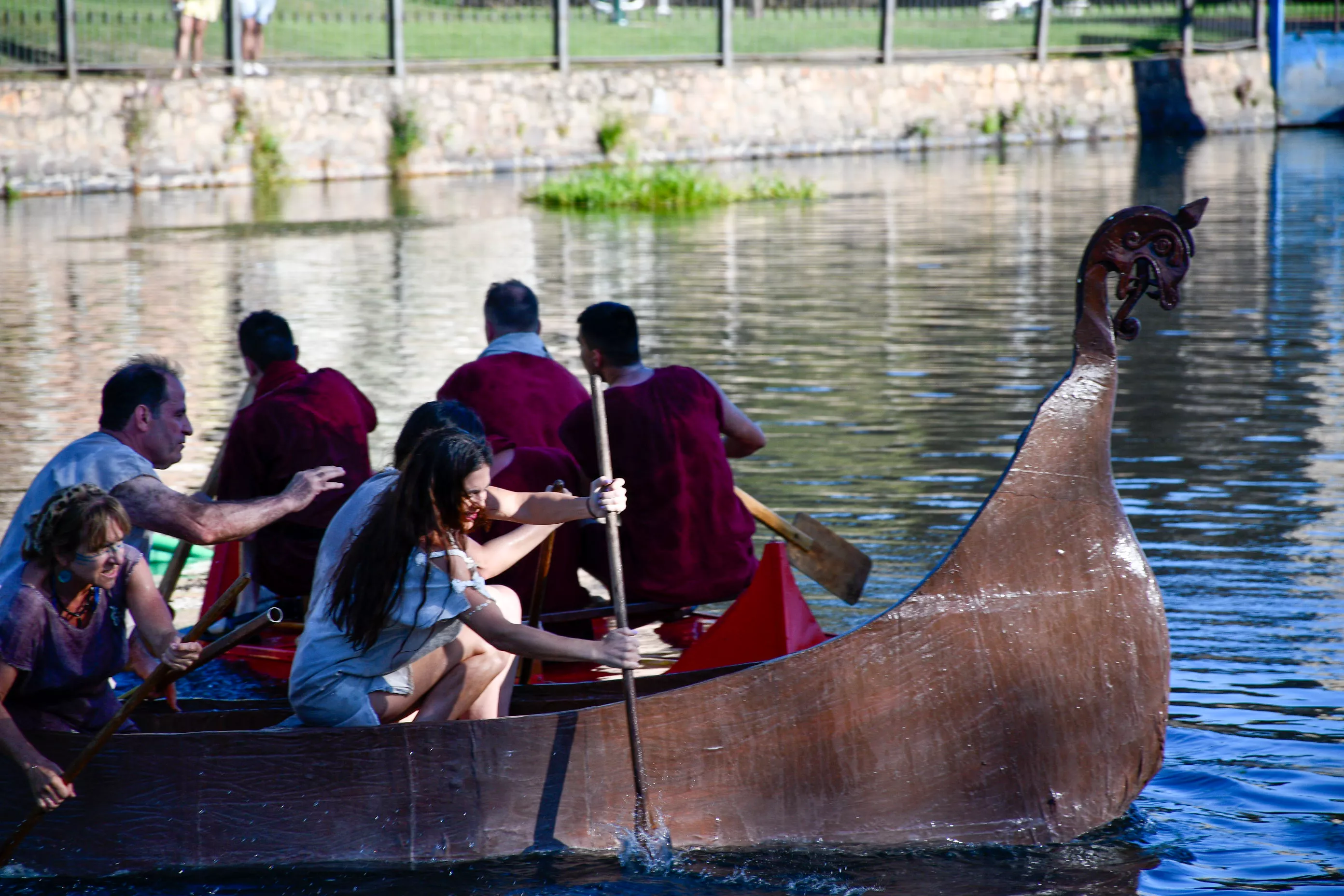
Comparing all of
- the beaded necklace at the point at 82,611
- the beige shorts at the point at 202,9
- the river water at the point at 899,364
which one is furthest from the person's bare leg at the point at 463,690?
the beige shorts at the point at 202,9

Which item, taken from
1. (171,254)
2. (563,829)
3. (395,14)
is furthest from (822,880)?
(395,14)

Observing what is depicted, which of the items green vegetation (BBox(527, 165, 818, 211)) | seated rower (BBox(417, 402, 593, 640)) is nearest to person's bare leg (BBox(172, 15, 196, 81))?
green vegetation (BBox(527, 165, 818, 211))

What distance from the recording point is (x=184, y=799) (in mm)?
4277

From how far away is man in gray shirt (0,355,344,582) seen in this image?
457 cm

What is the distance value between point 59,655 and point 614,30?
25.5 metres

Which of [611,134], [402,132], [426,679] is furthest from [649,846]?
[611,134]

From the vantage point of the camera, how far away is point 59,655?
4156mm

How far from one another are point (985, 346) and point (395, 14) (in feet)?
46.2

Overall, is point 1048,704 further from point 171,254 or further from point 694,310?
point 171,254

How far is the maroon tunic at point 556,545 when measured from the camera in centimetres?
538

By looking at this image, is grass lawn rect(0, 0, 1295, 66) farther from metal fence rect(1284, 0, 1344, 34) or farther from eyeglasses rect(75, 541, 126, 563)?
eyeglasses rect(75, 541, 126, 563)

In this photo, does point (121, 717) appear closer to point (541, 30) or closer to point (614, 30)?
point (541, 30)

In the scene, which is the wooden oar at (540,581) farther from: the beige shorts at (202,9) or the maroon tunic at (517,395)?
the beige shorts at (202,9)

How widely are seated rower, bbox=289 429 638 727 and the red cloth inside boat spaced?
82 centimetres
